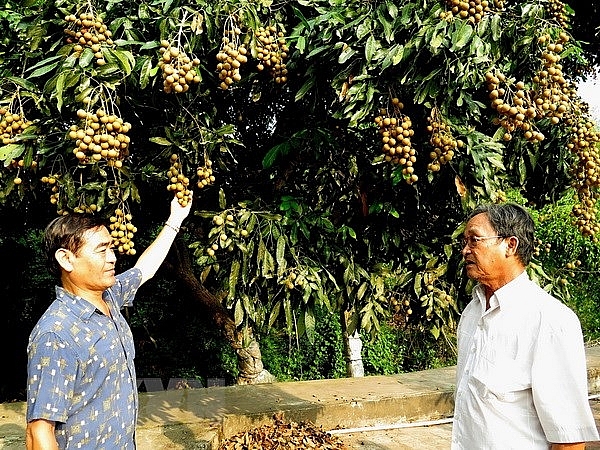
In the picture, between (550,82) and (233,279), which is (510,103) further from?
(233,279)

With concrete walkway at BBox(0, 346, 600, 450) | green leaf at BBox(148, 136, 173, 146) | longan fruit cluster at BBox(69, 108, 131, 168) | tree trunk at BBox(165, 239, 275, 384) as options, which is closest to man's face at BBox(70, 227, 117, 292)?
longan fruit cluster at BBox(69, 108, 131, 168)

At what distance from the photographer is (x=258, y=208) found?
8.55ft

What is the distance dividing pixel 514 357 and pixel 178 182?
4.25 feet

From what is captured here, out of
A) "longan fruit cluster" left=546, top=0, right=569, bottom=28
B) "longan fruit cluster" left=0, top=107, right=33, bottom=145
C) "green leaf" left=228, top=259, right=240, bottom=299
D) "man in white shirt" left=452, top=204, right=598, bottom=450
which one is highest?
"longan fruit cluster" left=546, top=0, right=569, bottom=28

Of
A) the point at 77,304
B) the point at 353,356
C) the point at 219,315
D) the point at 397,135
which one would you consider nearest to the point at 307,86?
the point at 397,135

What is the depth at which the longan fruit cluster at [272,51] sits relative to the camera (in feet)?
7.48

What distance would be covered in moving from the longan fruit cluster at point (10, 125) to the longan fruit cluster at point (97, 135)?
1.00ft

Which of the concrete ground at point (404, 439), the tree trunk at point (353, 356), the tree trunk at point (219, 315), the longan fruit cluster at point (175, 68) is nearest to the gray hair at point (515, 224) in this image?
the longan fruit cluster at point (175, 68)

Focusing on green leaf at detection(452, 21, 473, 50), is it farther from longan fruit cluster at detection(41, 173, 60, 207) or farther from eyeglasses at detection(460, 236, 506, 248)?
longan fruit cluster at detection(41, 173, 60, 207)

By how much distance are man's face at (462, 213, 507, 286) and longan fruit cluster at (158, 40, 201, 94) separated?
95cm

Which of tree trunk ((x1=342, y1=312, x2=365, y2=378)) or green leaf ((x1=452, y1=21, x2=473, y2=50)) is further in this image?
tree trunk ((x1=342, y1=312, x2=365, y2=378))

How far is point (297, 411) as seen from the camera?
3.72 m

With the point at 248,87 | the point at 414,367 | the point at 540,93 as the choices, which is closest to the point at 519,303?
the point at 540,93

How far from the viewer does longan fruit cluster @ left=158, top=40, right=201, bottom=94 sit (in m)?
1.99
